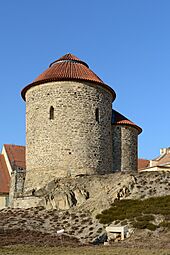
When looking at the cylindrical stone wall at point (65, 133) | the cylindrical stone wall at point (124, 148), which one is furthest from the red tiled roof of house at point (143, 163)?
the cylindrical stone wall at point (65, 133)

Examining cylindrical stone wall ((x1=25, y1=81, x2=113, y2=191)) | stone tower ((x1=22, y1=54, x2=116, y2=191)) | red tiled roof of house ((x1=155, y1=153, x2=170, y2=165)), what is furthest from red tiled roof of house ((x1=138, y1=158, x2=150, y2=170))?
cylindrical stone wall ((x1=25, y1=81, x2=113, y2=191))

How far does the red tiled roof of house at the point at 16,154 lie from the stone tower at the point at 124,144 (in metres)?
11.5

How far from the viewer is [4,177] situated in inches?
1624

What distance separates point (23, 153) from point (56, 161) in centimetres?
1382

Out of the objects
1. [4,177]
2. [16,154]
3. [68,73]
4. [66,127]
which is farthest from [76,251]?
[16,154]

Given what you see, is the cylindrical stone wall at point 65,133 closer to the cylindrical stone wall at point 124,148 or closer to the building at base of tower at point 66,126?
the building at base of tower at point 66,126

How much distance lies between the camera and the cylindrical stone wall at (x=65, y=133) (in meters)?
31.7

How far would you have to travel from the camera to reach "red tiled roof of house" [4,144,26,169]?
42450 millimetres

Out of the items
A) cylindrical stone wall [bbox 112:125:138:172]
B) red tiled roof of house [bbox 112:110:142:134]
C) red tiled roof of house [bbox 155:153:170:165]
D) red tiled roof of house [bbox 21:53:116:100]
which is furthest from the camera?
red tiled roof of house [bbox 155:153:170:165]

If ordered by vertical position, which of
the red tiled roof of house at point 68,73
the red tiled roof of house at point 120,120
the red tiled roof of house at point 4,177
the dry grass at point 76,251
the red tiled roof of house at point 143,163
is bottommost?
the dry grass at point 76,251

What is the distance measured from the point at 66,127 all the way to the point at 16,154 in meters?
13.7

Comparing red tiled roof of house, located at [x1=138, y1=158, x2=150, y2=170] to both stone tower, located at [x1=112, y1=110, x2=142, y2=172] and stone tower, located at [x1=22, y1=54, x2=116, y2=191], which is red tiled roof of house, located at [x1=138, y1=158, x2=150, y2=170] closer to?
stone tower, located at [x1=112, y1=110, x2=142, y2=172]

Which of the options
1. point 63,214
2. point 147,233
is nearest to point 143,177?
point 63,214

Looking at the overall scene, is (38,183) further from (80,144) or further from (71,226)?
(71,226)
